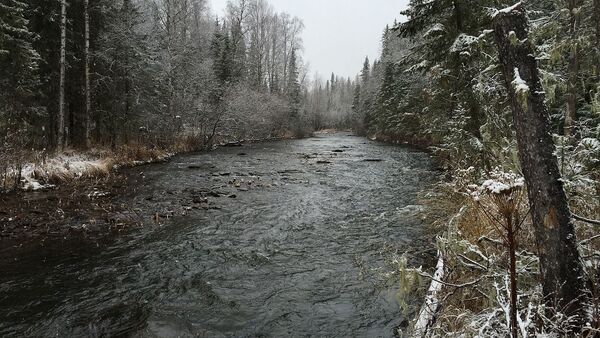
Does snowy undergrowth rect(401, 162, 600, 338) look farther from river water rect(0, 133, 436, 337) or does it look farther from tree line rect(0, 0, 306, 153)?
tree line rect(0, 0, 306, 153)

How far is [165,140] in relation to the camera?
23.8m

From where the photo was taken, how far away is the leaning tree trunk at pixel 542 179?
9.16ft

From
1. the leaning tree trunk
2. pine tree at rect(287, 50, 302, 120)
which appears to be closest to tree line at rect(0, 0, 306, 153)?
the leaning tree trunk

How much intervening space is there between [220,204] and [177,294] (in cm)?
545

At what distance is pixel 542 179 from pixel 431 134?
11.9 meters

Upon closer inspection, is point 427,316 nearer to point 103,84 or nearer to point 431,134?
point 431,134

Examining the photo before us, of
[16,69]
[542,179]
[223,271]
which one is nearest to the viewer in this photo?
[542,179]

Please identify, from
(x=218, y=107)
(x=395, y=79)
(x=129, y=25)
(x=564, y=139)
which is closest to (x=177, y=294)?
(x=564, y=139)

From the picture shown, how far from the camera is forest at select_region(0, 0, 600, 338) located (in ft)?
9.38

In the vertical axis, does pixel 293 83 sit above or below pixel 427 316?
above

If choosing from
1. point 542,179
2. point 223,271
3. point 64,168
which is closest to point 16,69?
point 64,168

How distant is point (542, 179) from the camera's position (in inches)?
111

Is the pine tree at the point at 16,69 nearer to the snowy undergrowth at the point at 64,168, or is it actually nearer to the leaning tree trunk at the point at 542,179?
the snowy undergrowth at the point at 64,168

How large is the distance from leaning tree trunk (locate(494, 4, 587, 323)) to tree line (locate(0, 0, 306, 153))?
499 inches
